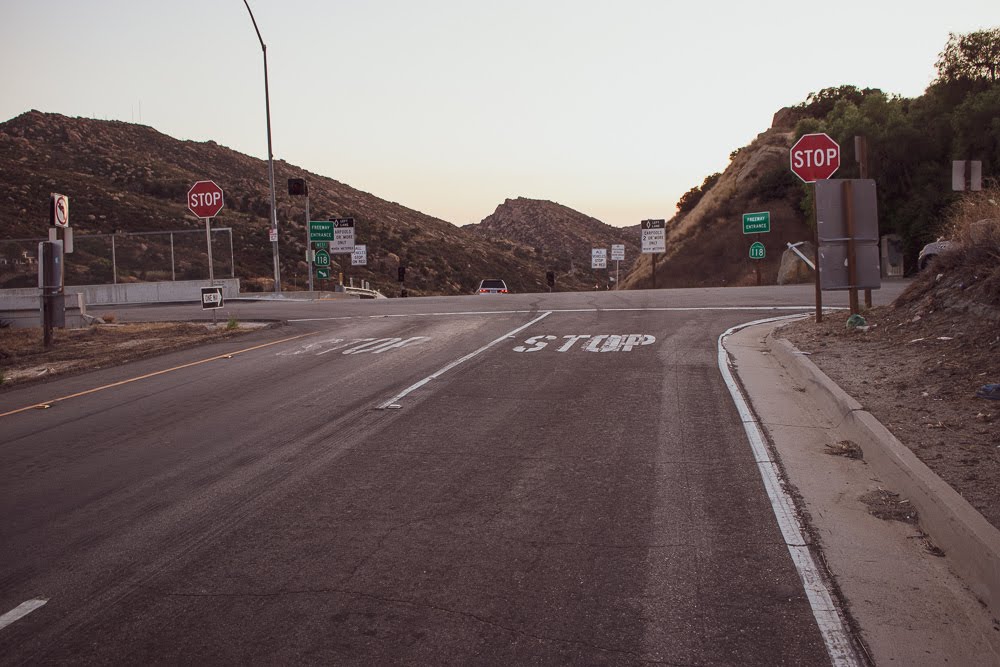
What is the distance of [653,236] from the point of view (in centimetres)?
5575

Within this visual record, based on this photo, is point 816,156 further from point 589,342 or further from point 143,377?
point 143,377

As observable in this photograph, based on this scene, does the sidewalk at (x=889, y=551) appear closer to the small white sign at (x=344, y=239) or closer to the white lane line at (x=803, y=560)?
the white lane line at (x=803, y=560)

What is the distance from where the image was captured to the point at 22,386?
44.1ft

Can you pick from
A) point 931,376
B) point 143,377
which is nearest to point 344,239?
point 143,377

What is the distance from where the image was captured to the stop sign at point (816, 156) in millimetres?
17281

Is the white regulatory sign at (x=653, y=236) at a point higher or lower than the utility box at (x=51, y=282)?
higher

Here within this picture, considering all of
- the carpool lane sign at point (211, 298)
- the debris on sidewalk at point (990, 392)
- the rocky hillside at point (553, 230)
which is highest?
the rocky hillside at point (553, 230)

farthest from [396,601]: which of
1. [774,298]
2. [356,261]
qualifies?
[356,261]

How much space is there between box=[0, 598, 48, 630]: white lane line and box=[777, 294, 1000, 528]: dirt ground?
213 inches

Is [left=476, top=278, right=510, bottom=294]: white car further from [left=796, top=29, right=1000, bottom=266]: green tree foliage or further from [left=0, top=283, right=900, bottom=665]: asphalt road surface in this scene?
[left=0, top=283, right=900, bottom=665]: asphalt road surface

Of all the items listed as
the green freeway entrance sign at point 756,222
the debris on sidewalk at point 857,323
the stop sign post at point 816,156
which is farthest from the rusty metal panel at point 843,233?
the green freeway entrance sign at point 756,222

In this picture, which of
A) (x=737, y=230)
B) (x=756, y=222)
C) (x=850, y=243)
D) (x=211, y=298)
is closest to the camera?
(x=850, y=243)

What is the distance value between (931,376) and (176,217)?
207ft

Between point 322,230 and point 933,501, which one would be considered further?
point 322,230
